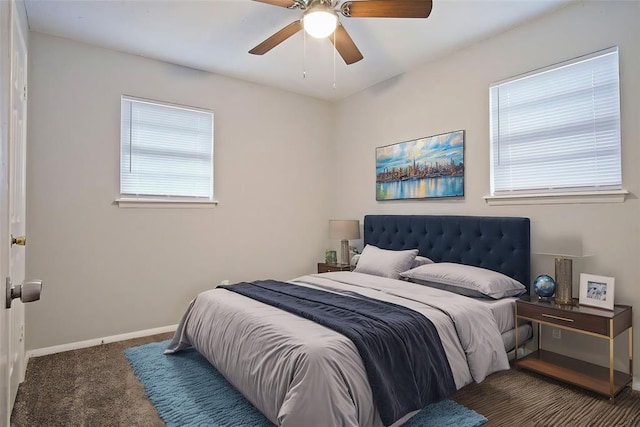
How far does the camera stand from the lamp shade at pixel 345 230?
4371mm

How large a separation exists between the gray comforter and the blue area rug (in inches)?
5.5

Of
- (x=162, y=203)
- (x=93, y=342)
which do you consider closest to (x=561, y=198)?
(x=162, y=203)

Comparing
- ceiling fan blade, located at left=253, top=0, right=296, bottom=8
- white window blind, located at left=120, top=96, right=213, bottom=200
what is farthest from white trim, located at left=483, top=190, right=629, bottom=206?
white window blind, located at left=120, top=96, right=213, bottom=200

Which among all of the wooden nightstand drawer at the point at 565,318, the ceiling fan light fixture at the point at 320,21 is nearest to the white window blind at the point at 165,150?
the ceiling fan light fixture at the point at 320,21

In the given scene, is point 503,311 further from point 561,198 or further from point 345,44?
point 345,44

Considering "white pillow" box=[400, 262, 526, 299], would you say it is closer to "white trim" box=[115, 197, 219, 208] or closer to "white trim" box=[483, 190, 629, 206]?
"white trim" box=[483, 190, 629, 206]

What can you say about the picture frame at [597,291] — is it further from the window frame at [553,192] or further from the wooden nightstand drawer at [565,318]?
the window frame at [553,192]

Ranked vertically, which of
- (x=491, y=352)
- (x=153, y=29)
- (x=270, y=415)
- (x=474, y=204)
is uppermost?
(x=153, y=29)

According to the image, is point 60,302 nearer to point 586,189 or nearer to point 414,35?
point 414,35

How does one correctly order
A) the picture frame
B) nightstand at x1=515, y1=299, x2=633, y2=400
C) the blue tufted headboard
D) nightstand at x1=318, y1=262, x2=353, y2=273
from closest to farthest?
nightstand at x1=515, y1=299, x2=633, y2=400 → the picture frame → the blue tufted headboard → nightstand at x1=318, y1=262, x2=353, y2=273

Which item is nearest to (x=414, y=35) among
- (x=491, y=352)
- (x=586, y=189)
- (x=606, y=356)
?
(x=586, y=189)

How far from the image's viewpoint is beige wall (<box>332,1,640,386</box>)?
8.43 feet

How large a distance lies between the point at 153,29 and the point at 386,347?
3147 mm

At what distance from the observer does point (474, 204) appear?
3.52 metres
